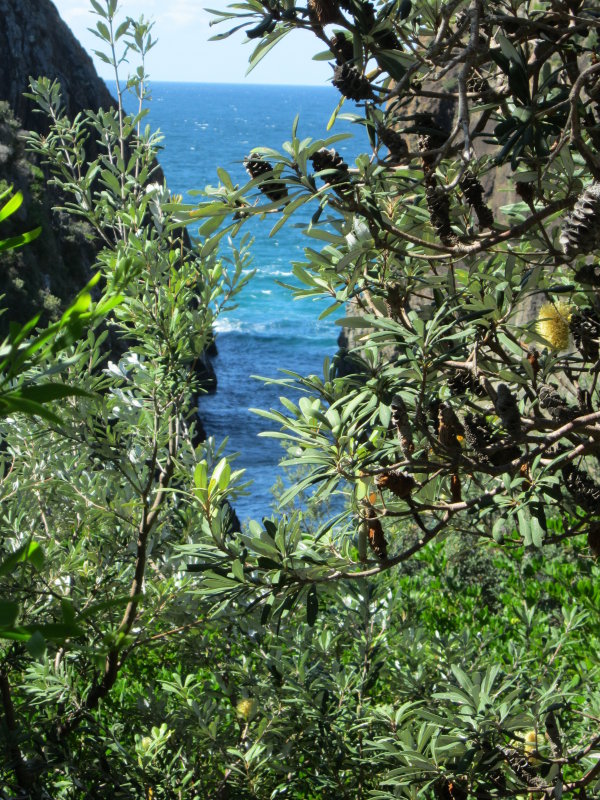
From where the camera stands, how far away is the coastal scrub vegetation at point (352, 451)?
1.51 meters

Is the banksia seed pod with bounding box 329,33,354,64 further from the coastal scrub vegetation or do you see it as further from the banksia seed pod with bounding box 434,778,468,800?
the banksia seed pod with bounding box 434,778,468,800

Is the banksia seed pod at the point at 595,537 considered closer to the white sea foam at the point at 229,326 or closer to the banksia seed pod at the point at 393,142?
the banksia seed pod at the point at 393,142

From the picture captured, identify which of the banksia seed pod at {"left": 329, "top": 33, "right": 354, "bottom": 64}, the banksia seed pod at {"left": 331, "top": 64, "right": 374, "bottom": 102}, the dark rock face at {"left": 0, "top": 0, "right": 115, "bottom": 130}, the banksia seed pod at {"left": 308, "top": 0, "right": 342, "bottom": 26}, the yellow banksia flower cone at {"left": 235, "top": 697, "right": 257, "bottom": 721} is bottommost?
the yellow banksia flower cone at {"left": 235, "top": 697, "right": 257, "bottom": 721}

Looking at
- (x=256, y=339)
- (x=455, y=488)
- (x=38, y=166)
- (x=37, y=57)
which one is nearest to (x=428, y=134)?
(x=455, y=488)

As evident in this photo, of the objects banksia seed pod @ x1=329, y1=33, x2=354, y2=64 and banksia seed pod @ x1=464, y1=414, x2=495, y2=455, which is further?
banksia seed pod @ x1=464, y1=414, x2=495, y2=455

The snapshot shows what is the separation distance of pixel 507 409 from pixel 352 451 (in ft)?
1.25

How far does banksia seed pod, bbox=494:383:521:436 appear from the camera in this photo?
150 cm

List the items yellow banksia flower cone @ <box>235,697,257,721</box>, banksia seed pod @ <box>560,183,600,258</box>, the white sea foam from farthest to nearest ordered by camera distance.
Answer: the white sea foam, yellow banksia flower cone @ <box>235,697,257,721</box>, banksia seed pod @ <box>560,183,600,258</box>

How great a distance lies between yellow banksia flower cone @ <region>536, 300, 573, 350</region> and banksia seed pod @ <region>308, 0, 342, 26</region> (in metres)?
0.84

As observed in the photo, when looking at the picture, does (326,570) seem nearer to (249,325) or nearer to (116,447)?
(116,447)

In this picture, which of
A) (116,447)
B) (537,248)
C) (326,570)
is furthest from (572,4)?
(116,447)

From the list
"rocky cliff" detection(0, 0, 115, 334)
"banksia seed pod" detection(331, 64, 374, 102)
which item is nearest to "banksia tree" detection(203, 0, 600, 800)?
"banksia seed pod" detection(331, 64, 374, 102)

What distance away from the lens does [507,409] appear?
1507 millimetres

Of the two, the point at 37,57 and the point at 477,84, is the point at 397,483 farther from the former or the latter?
the point at 37,57
